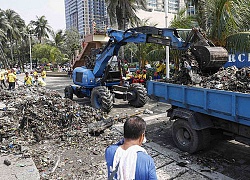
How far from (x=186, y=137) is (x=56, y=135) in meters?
3.55

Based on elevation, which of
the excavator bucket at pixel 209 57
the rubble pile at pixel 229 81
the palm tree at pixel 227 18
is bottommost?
the rubble pile at pixel 229 81

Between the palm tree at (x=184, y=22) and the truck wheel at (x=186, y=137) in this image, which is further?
the palm tree at (x=184, y=22)

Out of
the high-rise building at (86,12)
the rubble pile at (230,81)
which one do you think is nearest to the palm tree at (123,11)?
the rubble pile at (230,81)

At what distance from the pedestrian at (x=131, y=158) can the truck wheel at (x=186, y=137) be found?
333cm

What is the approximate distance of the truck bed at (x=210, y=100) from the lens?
13.3 feet

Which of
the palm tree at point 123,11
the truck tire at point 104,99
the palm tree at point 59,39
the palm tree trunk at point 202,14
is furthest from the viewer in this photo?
the palm tree at point 59,39

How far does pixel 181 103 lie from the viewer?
5527mm

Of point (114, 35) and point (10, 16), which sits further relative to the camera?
point (10, 16)

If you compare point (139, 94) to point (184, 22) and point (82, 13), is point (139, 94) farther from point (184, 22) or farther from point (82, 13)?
point (82, 13)

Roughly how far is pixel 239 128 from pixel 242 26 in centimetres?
703

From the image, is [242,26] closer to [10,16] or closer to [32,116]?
[32,116]

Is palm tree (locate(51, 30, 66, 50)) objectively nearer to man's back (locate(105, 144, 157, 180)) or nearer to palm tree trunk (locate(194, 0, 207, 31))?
palm tree trunk (locate(194, 0, 207, 31))

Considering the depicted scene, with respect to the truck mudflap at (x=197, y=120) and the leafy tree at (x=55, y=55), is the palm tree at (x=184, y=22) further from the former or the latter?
the leafy tree at (x=55, y=55)

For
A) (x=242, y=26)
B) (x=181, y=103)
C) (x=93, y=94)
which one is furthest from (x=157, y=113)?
(x=242, y=26)
